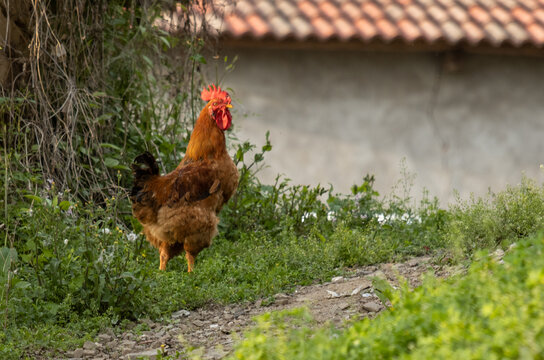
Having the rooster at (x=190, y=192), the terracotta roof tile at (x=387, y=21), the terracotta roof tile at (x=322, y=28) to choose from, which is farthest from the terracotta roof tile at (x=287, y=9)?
the rooster at (x=190, y=192)

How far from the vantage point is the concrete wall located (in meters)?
9.09

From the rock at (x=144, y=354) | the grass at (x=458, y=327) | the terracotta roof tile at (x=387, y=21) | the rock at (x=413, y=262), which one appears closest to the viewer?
the grass at (x=458, y=327)

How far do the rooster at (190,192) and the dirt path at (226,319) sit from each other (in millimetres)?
744

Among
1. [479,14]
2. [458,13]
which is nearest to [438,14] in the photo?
[458,13]

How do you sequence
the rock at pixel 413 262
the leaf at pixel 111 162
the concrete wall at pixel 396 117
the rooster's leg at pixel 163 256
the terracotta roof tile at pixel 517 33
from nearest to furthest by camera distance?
the rock at pixel 413 262
the rooster's leg at pixel 163 256
the leaf at pixel 111 162
the terracotta roof tile at pixel 517 33
the concrete wall at pixel 396 117

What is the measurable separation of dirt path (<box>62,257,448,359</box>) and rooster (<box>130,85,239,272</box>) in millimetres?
744

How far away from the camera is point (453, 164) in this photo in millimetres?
9289

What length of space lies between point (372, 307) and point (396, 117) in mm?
5368

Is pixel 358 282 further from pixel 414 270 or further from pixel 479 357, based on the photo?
pixel 479 357

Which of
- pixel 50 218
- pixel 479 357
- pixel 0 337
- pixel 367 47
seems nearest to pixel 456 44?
pixel 367 47

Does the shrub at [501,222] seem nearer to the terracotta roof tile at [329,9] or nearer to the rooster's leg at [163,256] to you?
the rooster's leg at [163,256]

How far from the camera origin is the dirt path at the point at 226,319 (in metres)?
3.93

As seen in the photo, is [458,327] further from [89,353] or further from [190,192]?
[190,192]

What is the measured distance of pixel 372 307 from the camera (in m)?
4.15
